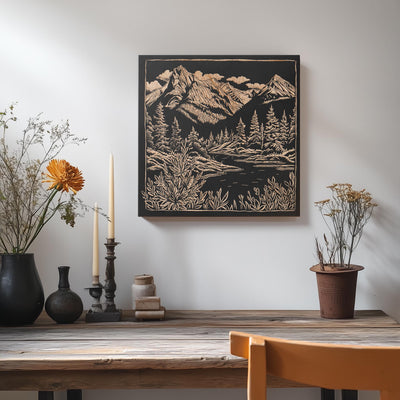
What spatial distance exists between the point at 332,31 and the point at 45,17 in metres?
1.19

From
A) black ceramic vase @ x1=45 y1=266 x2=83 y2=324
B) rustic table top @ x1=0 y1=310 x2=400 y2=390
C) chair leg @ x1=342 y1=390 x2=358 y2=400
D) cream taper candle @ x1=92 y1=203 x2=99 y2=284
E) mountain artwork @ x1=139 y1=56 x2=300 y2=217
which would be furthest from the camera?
mountain artwork @ x1=139 y1=56 x2=300 y2=217

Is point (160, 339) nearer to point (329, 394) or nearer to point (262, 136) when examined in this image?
point (329, 394)

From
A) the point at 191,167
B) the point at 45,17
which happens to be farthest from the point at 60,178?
the point at 45,17

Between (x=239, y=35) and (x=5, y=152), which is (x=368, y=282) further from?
(x=5, y=152)

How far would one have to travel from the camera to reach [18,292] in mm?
1679

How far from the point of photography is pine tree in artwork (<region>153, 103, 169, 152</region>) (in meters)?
1.99

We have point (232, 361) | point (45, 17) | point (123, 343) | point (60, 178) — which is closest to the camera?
point (232, 361)

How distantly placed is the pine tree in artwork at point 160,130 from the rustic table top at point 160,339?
0.68 m

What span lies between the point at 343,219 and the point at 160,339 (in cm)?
90

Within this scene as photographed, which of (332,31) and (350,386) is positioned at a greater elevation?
(332,31)

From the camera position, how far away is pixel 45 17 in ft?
6.59

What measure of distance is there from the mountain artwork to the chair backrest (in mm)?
1144

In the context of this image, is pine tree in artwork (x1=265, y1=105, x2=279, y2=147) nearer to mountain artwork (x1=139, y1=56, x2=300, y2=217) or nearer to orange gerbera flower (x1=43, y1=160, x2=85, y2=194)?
mountain artwork (x1=139, y1=56, x2=300, y2=217)

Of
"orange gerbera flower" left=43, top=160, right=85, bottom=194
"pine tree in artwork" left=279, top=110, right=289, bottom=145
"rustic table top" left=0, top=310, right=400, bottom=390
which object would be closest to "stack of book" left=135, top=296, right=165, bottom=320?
"rustic table top" left=0, top=310, right=400, bottom=390
